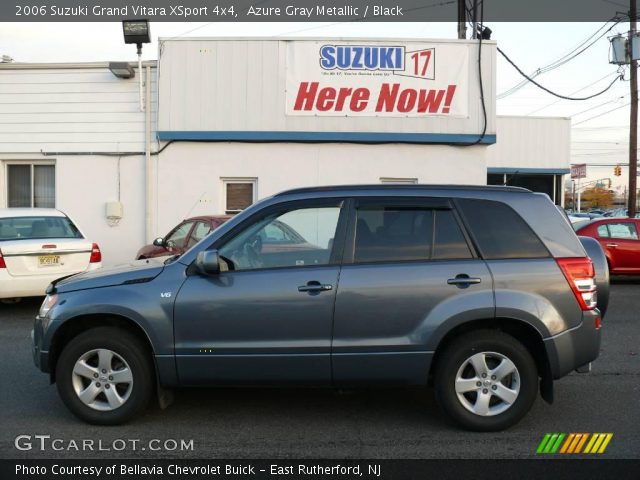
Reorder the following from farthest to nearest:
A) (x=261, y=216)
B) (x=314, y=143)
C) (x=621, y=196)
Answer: (x=621, y=196) → (x=314, y=143) → (x=261, y=216)

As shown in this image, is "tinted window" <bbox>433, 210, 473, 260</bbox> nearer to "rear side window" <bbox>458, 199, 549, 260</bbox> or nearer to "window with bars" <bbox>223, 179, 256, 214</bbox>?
"rear side window" <bbox>458, 199, 549, 260</bbox>

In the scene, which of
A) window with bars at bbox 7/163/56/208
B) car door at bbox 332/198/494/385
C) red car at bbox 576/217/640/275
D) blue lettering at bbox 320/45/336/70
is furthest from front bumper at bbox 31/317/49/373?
window with bars at bbox 7/163/56/208

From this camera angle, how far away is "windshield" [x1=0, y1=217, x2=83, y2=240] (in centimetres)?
978

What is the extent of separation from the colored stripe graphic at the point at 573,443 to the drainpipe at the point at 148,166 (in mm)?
11713

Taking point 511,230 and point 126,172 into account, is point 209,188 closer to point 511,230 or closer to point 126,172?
point 126,172

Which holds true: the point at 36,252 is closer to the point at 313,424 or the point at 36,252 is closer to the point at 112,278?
the point at 112,278

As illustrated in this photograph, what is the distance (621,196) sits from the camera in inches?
4998

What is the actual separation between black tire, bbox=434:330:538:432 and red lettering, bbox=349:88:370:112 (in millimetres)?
10674

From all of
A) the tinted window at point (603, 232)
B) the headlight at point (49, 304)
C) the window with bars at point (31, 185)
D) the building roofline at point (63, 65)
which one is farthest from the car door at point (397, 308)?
the window with bars at point (31, 185)

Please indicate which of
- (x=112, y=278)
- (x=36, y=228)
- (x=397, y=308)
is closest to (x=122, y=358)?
(x=112, y=278)

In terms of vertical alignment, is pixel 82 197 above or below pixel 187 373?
above

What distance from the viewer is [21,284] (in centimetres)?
924

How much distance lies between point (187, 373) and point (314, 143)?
10.7 meters

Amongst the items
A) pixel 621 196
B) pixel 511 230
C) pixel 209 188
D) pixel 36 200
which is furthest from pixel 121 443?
pixel 621 196
